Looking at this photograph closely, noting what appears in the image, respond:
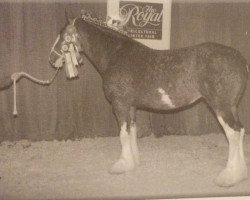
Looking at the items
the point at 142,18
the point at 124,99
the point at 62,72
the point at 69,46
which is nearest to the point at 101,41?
the point at 69,46

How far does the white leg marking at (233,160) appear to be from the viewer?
3188 millimetres

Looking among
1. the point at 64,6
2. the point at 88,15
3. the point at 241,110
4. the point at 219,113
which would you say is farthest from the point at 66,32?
the point at 241,110

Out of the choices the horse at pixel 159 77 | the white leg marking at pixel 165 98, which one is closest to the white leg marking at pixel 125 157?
the horse at pixel 159 77

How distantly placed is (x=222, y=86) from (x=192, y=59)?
0.31 m

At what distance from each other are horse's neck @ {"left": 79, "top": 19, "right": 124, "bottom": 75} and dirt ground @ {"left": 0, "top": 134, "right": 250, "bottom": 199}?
88 cm

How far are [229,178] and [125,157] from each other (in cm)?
84

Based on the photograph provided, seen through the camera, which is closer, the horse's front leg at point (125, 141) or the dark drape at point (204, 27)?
the horse's front leg at point (125, 141)

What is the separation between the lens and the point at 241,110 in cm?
483

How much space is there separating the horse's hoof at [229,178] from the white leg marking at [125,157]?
2.34 feet

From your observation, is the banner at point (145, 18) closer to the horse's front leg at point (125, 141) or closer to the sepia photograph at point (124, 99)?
the sepia photograph at point (124, 99)

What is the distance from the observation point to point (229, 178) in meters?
3.21

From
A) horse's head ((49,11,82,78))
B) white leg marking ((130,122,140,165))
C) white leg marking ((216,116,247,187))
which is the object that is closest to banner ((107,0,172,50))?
horse's head ((49,11,82,78))

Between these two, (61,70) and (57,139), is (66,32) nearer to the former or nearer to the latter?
(61,70)

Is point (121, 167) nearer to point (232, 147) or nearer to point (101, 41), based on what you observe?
point (232, 147)
